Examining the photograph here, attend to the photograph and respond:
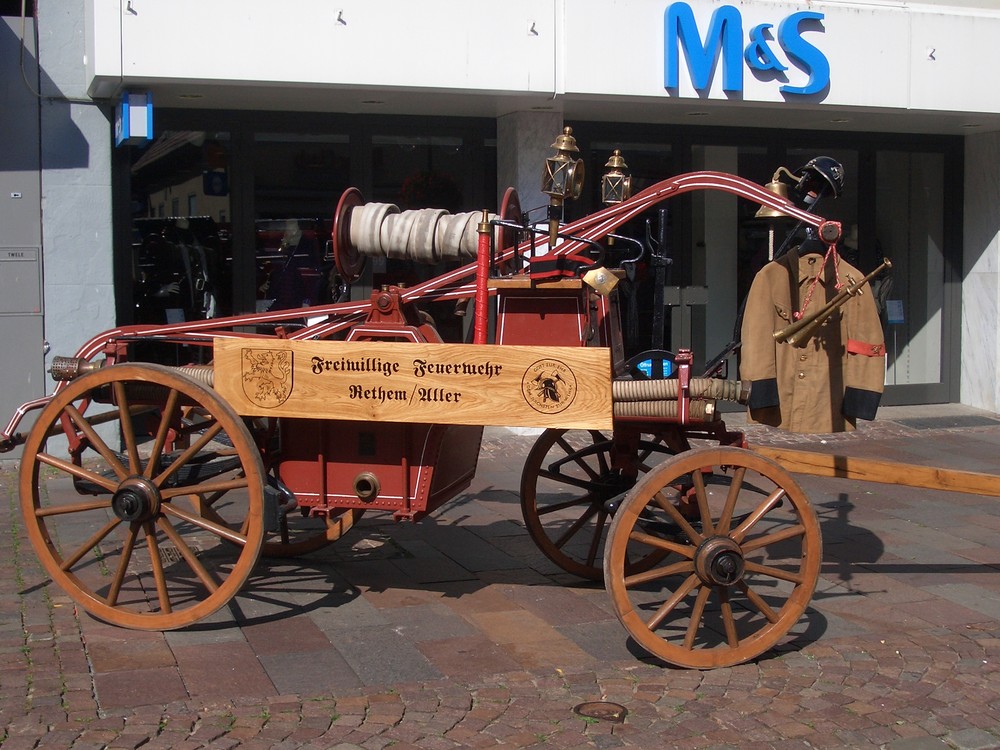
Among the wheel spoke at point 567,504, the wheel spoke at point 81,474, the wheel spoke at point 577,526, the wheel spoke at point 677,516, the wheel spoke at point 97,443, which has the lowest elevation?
the wheel spoke at point 577,526

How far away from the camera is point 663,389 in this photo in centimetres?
480

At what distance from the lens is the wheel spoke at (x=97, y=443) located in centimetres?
493

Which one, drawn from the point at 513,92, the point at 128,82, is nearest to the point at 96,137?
the point at 128,82

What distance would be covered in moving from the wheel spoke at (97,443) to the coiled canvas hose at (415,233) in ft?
4.73

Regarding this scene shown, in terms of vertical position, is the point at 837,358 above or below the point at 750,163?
below

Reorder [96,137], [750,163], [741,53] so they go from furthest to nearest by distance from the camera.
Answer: [750,163] → [741,53] → [96,137]

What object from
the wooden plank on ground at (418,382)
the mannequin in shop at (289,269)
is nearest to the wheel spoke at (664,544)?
the wooden plank on ground at (418,382)

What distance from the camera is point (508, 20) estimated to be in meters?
9.41

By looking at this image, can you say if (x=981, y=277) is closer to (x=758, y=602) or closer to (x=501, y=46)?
(x=501, y=46)

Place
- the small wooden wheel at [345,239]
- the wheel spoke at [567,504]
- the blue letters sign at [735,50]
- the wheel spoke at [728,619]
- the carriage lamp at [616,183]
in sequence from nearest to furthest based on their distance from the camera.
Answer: the wheel spoke at [728,619] < the small wooden wheel at [345,239] < the carriage lamp at [616,183] < the wheel spoke at [567,504] < the blue letters sign at [735,50]

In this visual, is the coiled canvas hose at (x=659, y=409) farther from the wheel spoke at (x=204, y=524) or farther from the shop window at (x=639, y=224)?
the shop window at (x=639, y=224)

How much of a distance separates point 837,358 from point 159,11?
5.95 m

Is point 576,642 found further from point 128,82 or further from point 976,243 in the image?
point 976,243

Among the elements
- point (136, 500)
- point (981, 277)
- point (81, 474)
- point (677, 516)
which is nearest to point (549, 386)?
point (677, 516)
